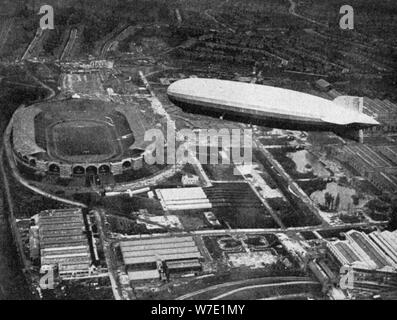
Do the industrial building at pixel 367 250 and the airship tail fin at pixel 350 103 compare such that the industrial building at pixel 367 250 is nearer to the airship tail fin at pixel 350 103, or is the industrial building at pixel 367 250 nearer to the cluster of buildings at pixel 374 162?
the airship tail fin at pixel 350 103

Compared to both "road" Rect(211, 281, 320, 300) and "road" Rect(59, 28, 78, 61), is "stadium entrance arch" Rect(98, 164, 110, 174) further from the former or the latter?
"road" Rect(59, 28, 78, 61)

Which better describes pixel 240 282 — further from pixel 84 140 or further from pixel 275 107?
pixel 84 140

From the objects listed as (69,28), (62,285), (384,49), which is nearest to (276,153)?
(62,285)

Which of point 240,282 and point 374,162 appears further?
point 374,162

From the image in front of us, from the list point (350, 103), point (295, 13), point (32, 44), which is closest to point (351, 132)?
point (350, 103)

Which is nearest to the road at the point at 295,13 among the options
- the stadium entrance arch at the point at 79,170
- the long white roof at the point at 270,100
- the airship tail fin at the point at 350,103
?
the airship tail fin at the point at 350,103

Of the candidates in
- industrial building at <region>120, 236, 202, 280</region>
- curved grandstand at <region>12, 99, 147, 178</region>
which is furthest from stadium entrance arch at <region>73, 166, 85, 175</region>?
industrial building at <region>120, 236, 202, 280</region>
